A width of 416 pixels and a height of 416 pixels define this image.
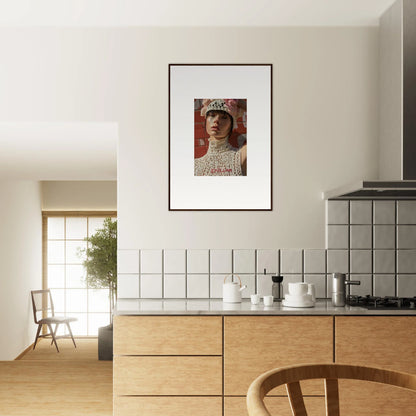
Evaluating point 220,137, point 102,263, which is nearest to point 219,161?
point 220,137

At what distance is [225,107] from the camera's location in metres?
3.11

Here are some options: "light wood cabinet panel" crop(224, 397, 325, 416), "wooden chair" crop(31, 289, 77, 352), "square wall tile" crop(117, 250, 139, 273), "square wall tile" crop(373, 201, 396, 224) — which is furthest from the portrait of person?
"wooden chair" crop(31, 289, 77, 352)

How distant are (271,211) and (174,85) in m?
1.00

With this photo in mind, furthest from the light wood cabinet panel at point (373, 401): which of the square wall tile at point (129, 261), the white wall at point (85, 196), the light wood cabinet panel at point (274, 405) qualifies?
the white wall at point (85, 196)

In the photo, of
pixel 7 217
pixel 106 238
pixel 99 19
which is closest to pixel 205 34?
pixel 99 19

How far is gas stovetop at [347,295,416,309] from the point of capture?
2668 millimetres

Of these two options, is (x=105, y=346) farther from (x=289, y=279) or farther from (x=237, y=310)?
(x=237, y=310)

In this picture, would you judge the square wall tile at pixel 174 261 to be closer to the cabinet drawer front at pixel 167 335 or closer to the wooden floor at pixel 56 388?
the cabinet drawer front at pixel 167 335

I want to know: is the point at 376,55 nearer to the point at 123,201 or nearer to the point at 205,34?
the point at 205,34

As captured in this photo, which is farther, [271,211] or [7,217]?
[7,217]

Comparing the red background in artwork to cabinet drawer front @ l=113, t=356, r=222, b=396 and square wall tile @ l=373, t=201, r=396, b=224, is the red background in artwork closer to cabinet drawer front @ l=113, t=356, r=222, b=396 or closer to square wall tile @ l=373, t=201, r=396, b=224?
square wall tile @ l=373, t=201, r=396, b=224

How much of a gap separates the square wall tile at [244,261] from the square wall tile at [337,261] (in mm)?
475

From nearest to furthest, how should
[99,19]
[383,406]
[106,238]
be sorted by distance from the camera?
[383,406] → [99,19] → [106,238]

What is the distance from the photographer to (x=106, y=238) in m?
5.86
